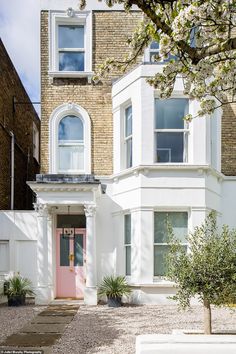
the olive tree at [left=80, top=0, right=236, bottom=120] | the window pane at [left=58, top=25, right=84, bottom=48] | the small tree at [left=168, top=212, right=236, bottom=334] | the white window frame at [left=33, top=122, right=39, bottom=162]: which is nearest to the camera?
the olive tree at [left=80, top=0, right=236, bottom=120]

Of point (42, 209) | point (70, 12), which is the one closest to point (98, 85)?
point (70, 12)

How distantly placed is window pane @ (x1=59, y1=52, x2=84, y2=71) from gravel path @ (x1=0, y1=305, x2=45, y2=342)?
7608 millimetres

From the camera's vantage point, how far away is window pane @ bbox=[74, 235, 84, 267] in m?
13.8

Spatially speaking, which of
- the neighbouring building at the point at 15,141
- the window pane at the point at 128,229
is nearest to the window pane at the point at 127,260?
the window pane at the point at 128,229

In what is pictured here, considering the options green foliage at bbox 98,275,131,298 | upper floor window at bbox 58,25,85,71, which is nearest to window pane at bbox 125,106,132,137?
upper floor window at bbox 58,25,85,71

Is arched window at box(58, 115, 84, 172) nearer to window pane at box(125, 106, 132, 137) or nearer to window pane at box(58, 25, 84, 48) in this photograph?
window pane at box(125, 106, 132, 137)

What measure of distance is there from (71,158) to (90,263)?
3.55 m

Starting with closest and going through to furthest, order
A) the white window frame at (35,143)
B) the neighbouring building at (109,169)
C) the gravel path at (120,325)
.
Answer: the gravel path at (120,325), the neighbouring building at (109,169), the white window frame at (35,143)

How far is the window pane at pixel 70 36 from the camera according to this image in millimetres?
14258

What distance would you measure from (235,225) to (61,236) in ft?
18.3

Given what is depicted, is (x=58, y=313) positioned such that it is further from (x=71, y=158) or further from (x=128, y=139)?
(x=128, y=139)

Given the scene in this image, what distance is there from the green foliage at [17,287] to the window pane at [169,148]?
541 cm

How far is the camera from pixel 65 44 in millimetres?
14266

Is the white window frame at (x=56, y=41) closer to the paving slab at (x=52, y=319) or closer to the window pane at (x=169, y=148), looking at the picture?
the window pane at (x=169, y=148)
